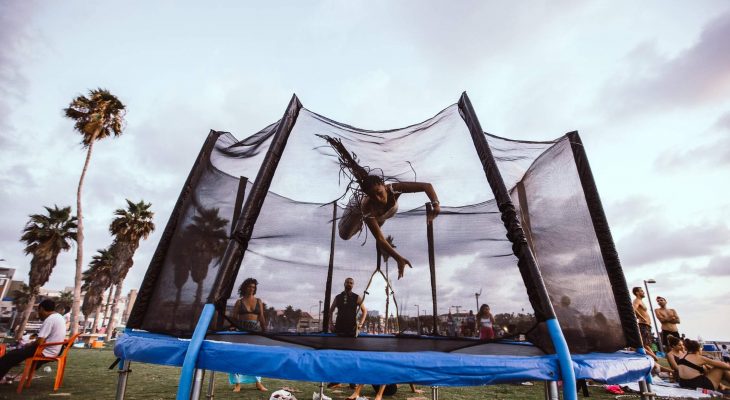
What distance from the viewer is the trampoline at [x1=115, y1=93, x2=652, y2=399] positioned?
85.4 inches

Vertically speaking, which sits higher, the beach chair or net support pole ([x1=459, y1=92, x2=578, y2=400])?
net support pole ([x1=459, y1=92, x2=578, y2=400])

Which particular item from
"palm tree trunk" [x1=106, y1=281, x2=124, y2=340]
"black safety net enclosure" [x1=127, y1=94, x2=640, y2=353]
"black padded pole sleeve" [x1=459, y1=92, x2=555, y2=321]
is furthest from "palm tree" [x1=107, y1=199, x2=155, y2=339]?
"black padded pole sleeve" [x1=459, y1=92, x2=555, y2=321]

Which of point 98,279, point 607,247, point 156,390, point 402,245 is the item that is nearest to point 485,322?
point 402,245

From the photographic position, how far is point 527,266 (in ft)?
5.89

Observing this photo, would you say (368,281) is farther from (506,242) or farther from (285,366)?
(285,366)

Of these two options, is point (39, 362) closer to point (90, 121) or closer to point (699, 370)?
point (699, 370)

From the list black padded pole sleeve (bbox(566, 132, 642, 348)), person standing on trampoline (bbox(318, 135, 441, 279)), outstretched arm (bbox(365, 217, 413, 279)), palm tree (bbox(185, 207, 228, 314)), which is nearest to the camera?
black padded pole sleeve (bbox(566, 132, 642, 348))

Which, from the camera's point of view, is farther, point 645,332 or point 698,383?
point 645,332

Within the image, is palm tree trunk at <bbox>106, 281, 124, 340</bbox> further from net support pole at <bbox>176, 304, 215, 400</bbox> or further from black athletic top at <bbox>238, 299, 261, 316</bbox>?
net support pole at <bbox>176, 304, 215, 400</bbox>

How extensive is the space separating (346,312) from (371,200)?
1060mm

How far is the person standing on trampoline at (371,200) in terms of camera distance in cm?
295

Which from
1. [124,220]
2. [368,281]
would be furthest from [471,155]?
[124,220]

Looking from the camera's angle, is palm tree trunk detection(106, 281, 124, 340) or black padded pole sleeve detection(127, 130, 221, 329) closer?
black padded pole sleeve detection(127, 130, 221, 329)

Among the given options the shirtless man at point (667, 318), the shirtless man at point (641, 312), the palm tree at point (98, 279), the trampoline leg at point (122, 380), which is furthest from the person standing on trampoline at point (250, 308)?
the palm tree at point (98, 279)
